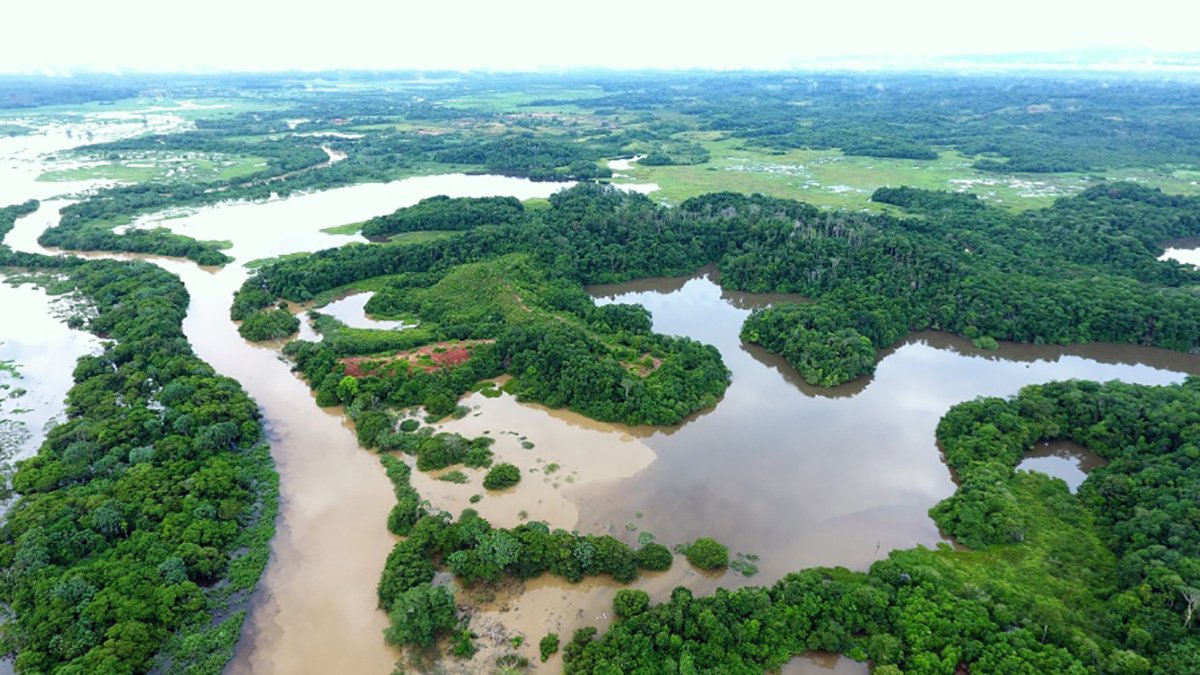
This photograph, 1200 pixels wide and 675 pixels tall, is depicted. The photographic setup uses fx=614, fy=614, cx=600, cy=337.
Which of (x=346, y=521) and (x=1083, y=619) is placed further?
(x=346, y=521)

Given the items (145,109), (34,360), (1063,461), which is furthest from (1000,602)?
(145,109)

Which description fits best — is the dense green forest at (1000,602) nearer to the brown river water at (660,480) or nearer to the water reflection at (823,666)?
the water reflection at (823,666)

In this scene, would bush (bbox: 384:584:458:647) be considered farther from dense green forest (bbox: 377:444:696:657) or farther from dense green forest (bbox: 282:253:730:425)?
dense green forest (bbox: 282:253:730:425)

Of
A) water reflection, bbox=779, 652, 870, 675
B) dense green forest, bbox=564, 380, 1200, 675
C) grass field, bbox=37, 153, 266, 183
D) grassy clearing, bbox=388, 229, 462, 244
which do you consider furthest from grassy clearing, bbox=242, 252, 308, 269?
water reflection, bbox=779, 652, 870, 675

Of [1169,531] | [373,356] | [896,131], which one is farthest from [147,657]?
[896,131]

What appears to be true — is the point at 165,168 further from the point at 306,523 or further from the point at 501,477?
the point at 501,477

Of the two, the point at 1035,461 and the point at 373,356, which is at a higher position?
the point at 373,356

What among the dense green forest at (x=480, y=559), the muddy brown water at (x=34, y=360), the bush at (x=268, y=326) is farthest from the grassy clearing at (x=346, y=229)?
the dense green forest at (x=480, y=559)

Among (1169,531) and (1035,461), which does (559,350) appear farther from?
(1169,531)
